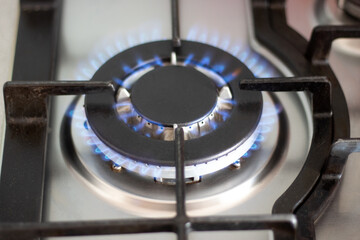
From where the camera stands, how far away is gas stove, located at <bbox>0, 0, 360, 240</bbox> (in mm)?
614

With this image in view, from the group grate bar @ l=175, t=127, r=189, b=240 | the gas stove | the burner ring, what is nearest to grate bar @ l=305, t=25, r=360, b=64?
the gas stove

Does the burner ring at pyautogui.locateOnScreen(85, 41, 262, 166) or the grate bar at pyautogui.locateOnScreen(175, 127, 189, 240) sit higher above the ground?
the burner ring at pyautogui.locateOnScreen(85, 41, 262, 166)

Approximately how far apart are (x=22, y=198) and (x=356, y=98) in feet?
1.57

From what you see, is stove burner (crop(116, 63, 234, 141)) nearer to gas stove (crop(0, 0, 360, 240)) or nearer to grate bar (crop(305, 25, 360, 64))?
gas stove (crop(0, 0, 360, 240))

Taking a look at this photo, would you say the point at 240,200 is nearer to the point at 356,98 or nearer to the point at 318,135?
the point at 318,135

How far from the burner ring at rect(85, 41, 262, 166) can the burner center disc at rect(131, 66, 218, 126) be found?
28 millimetres

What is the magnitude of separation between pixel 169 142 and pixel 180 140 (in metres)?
0.03

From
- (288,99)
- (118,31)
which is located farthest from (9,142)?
(288,99)

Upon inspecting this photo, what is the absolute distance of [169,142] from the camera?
0.64 m

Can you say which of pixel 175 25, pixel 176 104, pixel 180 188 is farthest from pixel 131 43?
pixel 180 188

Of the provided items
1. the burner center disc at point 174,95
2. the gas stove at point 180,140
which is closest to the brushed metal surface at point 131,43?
the gas stove at point 180,140

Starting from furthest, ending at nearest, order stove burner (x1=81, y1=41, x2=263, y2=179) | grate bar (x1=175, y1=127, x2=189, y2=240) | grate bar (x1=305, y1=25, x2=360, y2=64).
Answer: grate bar (x1=305, y1=25, x2=360, y2=64) < stove burner (x1=81, y1=41, x2=263, y2=179) < grate bar (x1=175, y1=127, x2=189, y2=240)

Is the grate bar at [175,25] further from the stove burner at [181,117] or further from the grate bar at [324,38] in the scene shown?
the grate bar at [324,38]

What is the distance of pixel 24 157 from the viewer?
26.1 inches
